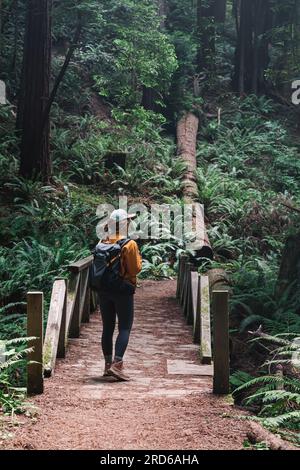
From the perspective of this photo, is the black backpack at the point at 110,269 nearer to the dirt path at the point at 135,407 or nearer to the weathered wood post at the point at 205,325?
the dirt path at the point at 135,407

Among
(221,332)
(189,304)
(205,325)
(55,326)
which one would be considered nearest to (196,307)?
(205,325)

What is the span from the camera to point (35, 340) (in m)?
6.11

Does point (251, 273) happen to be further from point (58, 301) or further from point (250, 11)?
point (250, 11)

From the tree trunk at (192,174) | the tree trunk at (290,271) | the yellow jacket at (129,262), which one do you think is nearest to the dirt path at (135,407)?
the yellow jacket at (129,262)

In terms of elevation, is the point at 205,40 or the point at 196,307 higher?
the point at 205,40

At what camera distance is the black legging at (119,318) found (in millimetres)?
7074

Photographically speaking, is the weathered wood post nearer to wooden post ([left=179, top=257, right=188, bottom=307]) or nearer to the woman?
the woman

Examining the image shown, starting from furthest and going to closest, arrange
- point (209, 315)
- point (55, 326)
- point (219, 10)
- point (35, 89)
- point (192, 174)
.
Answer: point (219, 10) < point (192, 174) < point (35, 89) < point (209, 315) < point (55, 326)

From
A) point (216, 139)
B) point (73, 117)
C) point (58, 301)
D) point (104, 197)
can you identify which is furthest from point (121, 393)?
point (216, 139)

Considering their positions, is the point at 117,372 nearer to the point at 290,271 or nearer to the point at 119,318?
the point at 119,318

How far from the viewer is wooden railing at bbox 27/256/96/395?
609cm

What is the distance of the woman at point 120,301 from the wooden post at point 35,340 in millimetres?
1091

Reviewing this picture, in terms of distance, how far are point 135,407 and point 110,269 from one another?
1663mm
